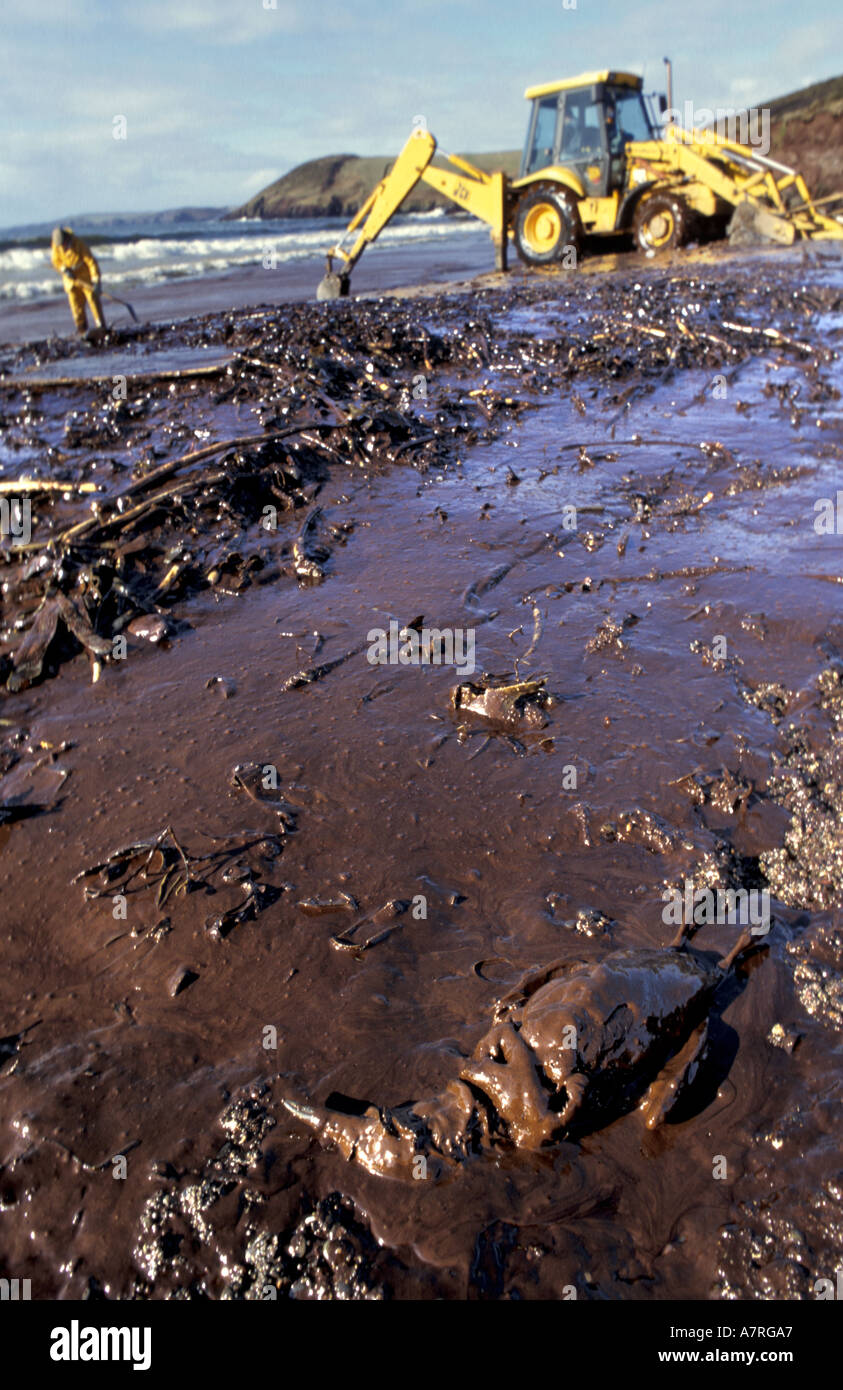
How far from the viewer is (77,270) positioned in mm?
11914

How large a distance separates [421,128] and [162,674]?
15362mm

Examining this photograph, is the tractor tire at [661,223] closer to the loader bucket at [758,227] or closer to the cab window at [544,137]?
the loader bucket at [758,227]

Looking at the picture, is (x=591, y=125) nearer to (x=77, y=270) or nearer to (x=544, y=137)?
(x=544, y=137)

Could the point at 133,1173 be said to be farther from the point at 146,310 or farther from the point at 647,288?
the point at 146,310

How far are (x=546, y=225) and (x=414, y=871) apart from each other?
2040cm

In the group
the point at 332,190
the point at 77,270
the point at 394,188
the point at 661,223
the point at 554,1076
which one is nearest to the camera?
the point at 554,1076

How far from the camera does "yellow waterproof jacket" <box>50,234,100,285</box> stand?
11.4 metres

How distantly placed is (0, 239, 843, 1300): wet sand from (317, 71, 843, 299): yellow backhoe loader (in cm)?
1361

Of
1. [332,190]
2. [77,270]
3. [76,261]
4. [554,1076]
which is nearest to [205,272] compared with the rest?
[77,270]

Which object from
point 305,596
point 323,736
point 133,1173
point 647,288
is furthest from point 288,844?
point 647,288

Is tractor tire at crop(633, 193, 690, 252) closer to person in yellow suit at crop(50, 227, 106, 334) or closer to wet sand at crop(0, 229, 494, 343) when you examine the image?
wet sand at crop(0, 229, 494, 343)

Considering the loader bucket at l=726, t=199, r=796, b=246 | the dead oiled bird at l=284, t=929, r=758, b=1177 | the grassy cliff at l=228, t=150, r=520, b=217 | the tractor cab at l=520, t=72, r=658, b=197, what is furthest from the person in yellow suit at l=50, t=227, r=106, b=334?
the grassy cliff at l=228, t=150, r=520, b=217

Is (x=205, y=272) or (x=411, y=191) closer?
(x=411, y=191)

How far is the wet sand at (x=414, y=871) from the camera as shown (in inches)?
62.6
